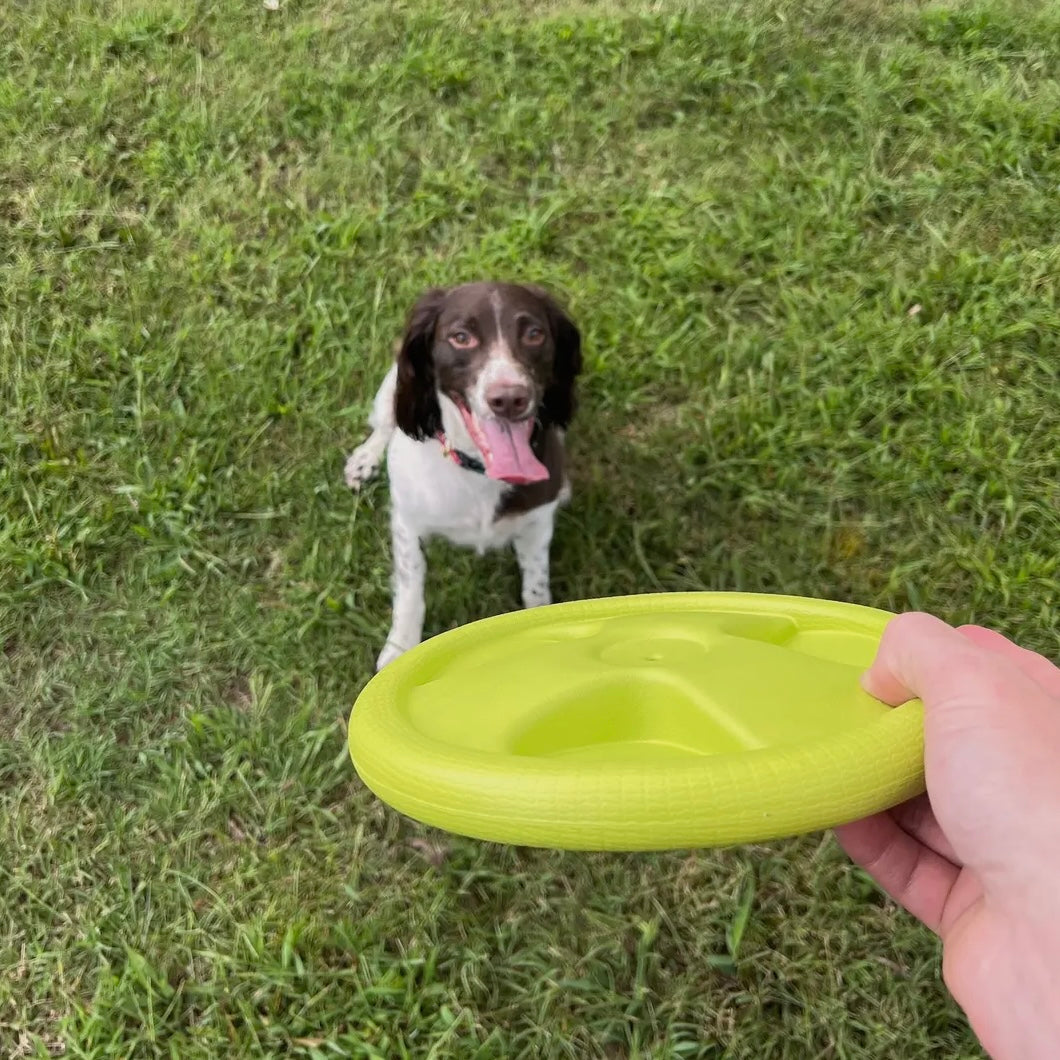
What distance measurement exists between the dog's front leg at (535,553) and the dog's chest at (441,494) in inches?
3.1

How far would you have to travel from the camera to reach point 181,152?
4.19 meters

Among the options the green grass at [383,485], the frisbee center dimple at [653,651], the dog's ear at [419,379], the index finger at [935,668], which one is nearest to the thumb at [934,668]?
the index finger at [935,668]

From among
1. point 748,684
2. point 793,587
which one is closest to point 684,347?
point 793,587

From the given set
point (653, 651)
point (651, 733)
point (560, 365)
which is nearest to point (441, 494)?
point (560, 365)

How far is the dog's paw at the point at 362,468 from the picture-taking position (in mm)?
3559

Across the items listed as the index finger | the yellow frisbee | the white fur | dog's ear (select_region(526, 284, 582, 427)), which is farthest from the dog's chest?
the index finger

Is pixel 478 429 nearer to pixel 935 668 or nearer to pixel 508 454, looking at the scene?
pixel 508 454

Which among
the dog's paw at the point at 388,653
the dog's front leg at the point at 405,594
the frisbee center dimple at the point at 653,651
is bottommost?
the dog's paw at the point at 388,653

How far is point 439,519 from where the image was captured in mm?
3053

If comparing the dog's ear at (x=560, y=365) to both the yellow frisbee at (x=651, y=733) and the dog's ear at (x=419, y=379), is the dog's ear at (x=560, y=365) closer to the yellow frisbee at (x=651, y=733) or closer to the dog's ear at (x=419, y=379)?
the dog's ear at (x=419, y=379)

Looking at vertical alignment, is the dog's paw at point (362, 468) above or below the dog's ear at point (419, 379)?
below

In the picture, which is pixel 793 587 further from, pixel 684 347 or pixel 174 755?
pixel 174 755

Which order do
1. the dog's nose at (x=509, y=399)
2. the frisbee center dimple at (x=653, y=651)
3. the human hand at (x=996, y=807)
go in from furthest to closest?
the dog's nose at (x=509, y=399) → the frisbee center dimple at (x=653, y=651) → the human hand at (x=996, y=807)

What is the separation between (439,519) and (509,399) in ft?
2.03
